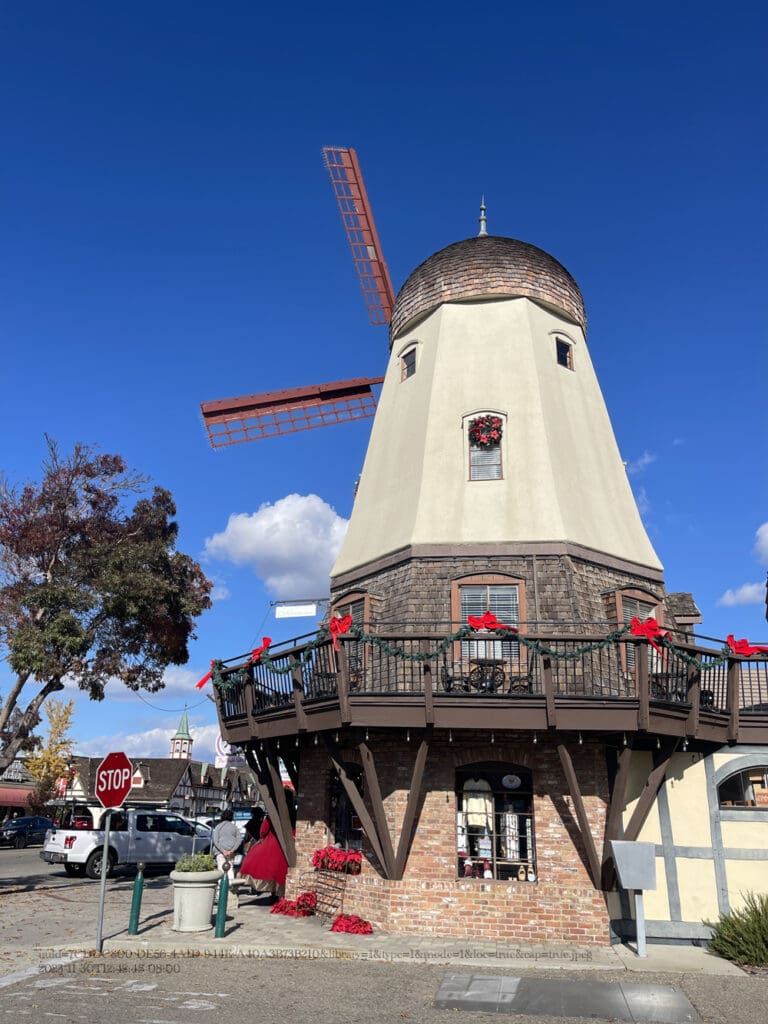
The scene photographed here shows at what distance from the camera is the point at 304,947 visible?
1059 cm

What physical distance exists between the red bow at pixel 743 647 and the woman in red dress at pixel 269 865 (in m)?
9.01

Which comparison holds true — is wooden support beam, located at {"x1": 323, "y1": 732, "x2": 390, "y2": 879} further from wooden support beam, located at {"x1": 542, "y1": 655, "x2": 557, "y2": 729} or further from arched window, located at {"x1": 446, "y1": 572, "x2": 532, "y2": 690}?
wooden support beam, located at {"x1": 542, "y1": 655, "x2": 557, "y2": 729}

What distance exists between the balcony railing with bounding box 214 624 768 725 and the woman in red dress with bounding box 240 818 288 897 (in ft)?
10.1

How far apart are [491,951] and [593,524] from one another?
750 centimetres

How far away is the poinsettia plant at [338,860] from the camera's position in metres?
12.6

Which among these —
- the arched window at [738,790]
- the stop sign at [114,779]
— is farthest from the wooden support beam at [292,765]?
the arched window at [738,790]

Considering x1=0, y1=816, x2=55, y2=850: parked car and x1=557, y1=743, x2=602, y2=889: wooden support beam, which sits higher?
x1=557, y1=743, x2=602, y2=889: wooden support beam

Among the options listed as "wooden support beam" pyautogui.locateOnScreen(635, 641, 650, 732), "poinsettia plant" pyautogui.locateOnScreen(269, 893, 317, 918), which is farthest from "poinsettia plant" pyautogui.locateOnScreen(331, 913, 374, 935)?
"wooden support beam" pyautogui.locateOnScreen(635, 641, 650, 732)

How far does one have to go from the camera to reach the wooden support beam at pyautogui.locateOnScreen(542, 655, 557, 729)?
1090 cm

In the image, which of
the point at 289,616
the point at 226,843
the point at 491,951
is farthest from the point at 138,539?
the point at 491,951

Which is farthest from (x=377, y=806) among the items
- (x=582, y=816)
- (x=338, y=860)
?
(x=582, y=816)

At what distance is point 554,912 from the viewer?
11383 millimetres

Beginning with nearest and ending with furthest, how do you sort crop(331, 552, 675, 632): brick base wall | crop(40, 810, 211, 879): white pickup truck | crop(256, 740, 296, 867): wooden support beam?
crop(331, 552, 675, 632): brick base wall
crop(256, 740, 296, 867): wooden support beam
crop(40, 810, 211, 879): white pickup truck

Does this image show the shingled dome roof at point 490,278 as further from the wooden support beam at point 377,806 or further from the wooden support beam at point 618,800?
the wooden support beam at point 377,806
